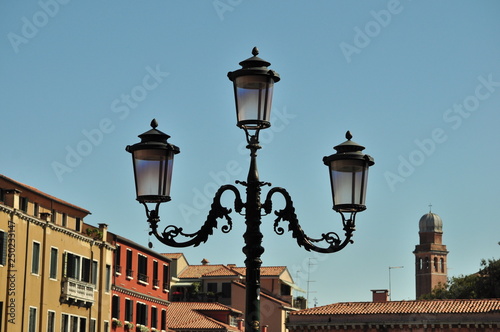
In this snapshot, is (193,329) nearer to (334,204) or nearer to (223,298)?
(223,298)

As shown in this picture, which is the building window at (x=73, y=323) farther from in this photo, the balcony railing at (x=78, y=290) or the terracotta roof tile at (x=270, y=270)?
the terracotta roof tile at (x=270, y=270)

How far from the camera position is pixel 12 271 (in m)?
37.5

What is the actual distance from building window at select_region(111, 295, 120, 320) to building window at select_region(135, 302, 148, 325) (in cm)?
261

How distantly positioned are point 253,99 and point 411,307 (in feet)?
176

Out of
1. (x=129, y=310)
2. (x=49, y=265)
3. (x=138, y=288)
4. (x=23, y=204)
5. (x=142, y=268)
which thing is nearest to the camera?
(x=23, y=204)

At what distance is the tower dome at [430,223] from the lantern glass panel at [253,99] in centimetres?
14589

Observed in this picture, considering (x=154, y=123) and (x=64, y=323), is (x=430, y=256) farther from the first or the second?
(x=154, y=123)

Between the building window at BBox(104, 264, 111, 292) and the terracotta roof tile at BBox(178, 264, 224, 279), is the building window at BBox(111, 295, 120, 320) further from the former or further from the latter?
the terracotta roof tile at BBox(178, 264, 224, 279)

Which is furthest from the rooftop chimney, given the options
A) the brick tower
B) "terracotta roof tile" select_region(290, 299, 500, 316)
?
the brick tower

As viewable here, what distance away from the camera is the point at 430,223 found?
15262 centimetres

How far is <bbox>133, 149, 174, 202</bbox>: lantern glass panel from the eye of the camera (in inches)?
381

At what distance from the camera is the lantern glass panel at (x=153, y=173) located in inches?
381

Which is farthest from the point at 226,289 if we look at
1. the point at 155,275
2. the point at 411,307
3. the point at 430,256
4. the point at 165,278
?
the point at 430,256

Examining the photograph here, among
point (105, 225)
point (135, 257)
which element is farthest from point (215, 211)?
point (135, 257)
